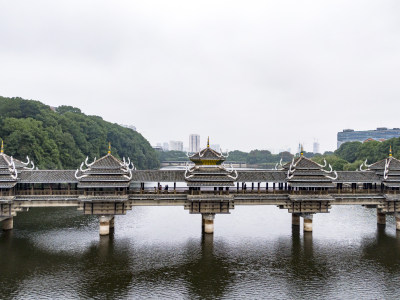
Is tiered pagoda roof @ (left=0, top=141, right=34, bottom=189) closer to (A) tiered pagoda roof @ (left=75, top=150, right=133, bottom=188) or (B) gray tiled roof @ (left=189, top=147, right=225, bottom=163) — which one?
(A) tiered pagoda roof @ (left=75, top=150, right=133, bottom=188)

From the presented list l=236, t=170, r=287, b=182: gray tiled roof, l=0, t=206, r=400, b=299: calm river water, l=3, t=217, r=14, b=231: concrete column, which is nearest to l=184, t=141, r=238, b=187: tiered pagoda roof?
l=236, t=170, r=287, b=182: gray tiled roof

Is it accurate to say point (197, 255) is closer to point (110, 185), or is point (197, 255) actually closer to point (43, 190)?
point (110, 185)

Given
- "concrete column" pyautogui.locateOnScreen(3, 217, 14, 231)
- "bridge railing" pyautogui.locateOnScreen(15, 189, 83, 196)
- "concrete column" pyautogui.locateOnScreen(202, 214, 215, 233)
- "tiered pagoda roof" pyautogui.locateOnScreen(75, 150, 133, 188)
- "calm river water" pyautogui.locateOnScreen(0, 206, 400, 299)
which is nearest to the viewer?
"calm river water" pyautogui.locateOnScreen(0, 206, 400, 299)

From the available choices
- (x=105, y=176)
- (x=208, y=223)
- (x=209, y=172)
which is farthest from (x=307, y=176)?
(x=105, y=176)

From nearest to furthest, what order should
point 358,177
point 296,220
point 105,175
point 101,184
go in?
point 101,184 → point 105,175 → point 358,177 → point 296,220

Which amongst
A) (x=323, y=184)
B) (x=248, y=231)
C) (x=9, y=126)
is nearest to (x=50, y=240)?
(x=248, y=231)

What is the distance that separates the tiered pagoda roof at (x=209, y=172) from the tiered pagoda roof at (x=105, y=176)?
6986 millimetres

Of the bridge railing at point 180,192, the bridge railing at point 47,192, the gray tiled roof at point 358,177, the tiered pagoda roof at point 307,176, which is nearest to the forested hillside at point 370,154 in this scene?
the gray tiled roof at point 358,177

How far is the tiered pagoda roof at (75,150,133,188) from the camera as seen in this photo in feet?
120

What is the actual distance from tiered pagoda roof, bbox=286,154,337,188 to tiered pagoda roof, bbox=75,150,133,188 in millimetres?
18675

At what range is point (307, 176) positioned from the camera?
132 ft

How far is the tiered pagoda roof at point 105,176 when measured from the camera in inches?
1436

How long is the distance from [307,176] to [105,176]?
23095 millimetres

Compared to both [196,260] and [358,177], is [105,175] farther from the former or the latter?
[358,177]
